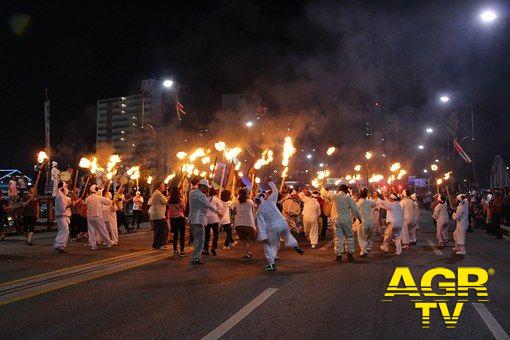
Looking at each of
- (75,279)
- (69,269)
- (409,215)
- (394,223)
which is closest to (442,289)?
(394,223)

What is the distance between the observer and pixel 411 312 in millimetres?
6383

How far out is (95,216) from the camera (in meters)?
13.7

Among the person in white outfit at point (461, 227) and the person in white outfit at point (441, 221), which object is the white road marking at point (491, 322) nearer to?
the person in white outfit at point (461, 227)

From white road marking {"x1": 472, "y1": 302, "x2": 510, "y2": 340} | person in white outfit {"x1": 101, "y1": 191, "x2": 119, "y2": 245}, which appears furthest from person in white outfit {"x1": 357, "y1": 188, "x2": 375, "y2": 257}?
person in white outfit {"x1": 101, "y1": 191, "x2": 119, "y2": 245}

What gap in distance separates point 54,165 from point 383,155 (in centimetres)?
4704

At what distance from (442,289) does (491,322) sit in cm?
208

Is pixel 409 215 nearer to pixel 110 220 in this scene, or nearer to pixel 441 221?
pixel 441 221

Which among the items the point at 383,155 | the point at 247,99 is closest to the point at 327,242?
the point at 247,99

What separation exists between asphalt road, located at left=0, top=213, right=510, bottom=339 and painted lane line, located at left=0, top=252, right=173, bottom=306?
0.02 m

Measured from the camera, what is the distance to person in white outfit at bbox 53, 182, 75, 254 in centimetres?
1257

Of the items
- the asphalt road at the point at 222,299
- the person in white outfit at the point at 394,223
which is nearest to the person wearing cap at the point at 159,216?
the asphalt road at the point at 222,299

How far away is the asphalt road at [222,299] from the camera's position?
553 cm

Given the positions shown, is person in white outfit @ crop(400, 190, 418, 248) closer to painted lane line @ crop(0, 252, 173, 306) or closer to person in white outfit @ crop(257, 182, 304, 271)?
person in white outfit @ crop(257, 182, 304, 271)

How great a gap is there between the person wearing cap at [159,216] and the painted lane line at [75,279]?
1.38m
